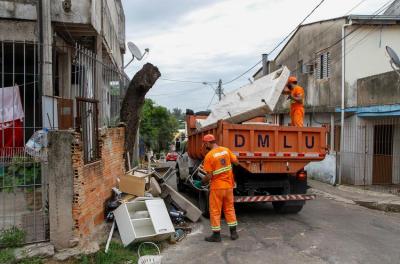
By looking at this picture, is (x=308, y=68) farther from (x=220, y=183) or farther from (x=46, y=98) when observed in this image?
(x=46, y=98)

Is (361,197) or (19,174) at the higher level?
(19,174)

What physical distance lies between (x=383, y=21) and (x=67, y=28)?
Result: 37.4 feet

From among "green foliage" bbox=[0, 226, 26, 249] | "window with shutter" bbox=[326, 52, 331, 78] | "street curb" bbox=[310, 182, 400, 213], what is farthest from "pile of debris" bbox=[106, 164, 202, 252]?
"window with shutter" bbox=[326, 52, 331, 78]

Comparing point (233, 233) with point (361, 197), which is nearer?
point (233, 233)

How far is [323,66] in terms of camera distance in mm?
17406

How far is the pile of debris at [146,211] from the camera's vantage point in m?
6.35

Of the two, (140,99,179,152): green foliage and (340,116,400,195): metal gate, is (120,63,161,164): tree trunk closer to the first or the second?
(340,116,400,195): metal gate

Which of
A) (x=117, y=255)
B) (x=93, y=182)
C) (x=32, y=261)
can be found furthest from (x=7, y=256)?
(x=93, y=182)

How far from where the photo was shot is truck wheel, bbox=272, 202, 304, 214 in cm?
870

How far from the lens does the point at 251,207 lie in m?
9.84

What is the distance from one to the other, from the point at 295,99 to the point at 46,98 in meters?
5.15

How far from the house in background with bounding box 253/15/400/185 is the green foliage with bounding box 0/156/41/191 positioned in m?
10.5

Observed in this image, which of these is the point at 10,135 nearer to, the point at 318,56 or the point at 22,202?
the point at 22,202

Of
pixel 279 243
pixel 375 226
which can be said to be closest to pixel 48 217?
pixel 279 243
